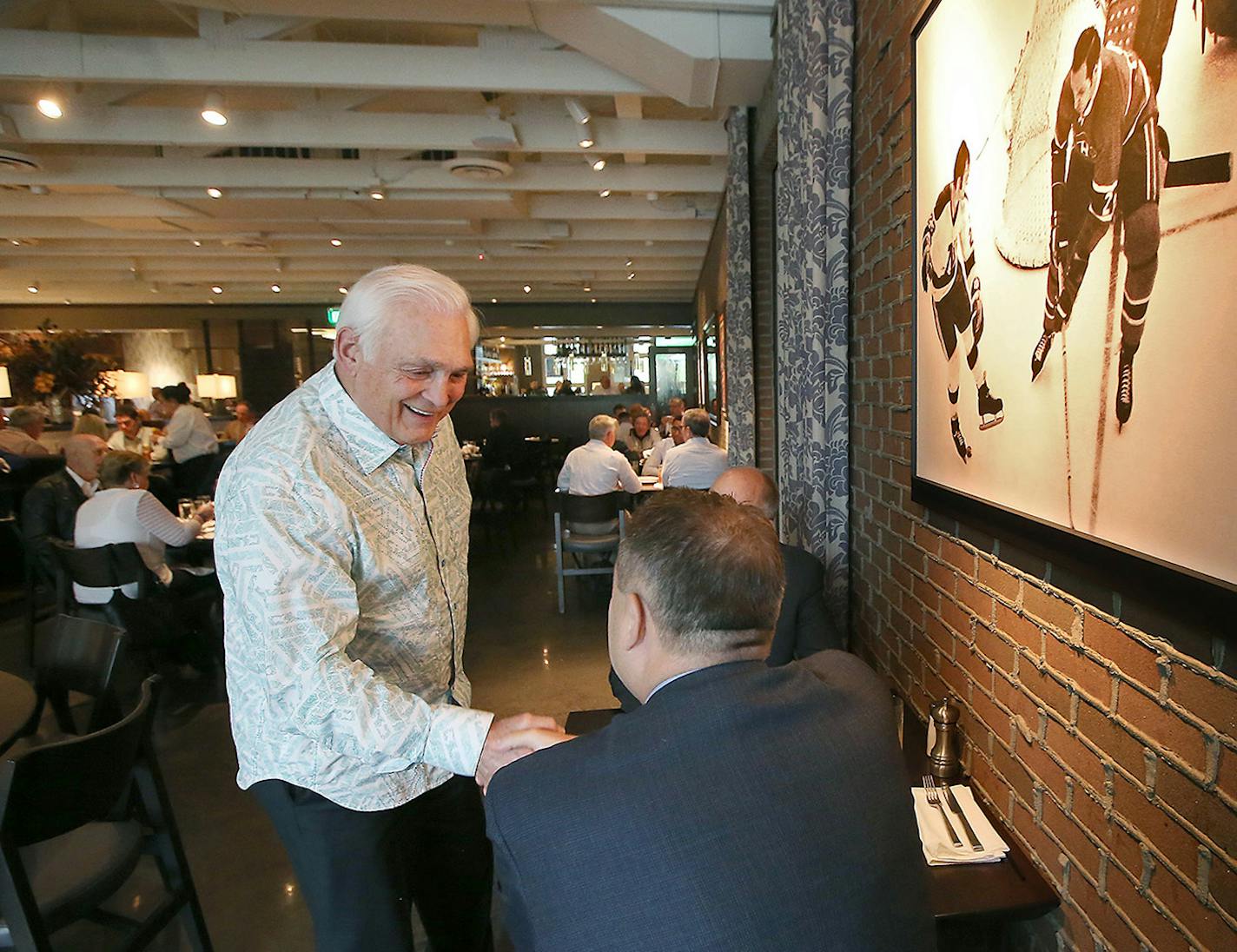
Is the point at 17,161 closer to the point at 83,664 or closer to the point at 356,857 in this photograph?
the point at 83,664

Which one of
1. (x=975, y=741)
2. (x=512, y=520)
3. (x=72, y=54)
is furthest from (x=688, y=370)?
(x=975, y=741)

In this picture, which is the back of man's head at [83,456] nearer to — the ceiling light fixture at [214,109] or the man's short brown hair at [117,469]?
the man's short brown hair at [117,469]

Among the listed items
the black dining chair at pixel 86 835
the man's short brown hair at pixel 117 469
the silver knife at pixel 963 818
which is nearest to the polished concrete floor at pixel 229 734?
the black dining chair at pixel 86 835

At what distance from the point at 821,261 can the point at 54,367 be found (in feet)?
35.4

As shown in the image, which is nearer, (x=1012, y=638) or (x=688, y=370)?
(x=1012, y=638)

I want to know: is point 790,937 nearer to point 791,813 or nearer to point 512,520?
point 791,813

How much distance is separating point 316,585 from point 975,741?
1371 millimetres

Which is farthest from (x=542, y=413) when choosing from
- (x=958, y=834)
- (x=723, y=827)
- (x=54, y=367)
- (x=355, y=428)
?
(x=723, y=827)

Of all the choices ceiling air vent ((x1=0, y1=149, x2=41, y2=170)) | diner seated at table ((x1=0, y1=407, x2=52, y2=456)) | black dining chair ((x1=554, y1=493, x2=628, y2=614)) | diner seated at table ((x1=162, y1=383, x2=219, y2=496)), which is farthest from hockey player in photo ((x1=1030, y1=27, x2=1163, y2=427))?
diner seated at table ((x1=162, y1=383, x2=219, y2=496))

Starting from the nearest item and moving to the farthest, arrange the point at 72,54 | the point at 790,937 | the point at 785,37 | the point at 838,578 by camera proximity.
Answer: the point at 790,937 → the point at 838,578 → the point at 785,37 → the point at 72,54

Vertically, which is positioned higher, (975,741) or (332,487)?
(332,487)

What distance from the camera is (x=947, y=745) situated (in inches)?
61.7

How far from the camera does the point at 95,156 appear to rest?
18.3ft

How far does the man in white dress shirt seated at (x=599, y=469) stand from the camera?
5527mm
